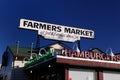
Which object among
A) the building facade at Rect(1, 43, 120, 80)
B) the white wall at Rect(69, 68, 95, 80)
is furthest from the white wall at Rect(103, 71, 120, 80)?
the white wall at Rect(69, 68, 95, 80)

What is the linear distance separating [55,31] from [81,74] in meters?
14.7

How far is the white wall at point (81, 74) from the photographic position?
1028 inches

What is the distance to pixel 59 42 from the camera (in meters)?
41.4

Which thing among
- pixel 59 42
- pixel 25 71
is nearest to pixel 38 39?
pixel 59 42

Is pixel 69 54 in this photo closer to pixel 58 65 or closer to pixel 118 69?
pixel 58 65

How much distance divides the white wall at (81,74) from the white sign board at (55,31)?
13.7 m

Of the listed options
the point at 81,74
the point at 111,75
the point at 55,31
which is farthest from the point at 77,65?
the point at 55,31

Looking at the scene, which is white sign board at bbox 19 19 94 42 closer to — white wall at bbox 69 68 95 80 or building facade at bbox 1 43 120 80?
building facade at bbox 1 43 120 80

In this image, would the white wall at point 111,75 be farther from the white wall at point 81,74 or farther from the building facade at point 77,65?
the white wall at point 81,74

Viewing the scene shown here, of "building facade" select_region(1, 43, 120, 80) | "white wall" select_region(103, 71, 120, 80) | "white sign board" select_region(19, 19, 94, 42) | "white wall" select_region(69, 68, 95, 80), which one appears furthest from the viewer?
"white sign board" select_region(19, 19, 94, 42)

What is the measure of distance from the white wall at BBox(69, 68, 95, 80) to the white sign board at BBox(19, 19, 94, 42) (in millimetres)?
13707

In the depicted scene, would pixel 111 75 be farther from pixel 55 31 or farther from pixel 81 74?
A: pixel 55 31

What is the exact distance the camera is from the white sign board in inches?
1550

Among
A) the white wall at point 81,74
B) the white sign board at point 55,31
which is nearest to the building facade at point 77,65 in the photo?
the white wall at point 81,74
